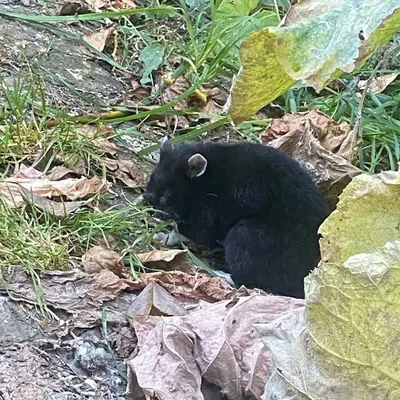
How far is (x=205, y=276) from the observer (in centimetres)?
355

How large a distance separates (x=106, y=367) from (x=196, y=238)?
1.47m

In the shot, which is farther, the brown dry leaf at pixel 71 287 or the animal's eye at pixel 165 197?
the animal's eye at pixel 165 197

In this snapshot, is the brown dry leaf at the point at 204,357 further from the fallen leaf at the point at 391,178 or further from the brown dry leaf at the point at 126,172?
the brown dry leaf at the point at 126,172

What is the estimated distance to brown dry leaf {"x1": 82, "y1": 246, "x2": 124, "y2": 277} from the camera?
10.9 feet

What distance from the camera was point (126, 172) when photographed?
14.0 feet

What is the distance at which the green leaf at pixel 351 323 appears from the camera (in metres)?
1.61

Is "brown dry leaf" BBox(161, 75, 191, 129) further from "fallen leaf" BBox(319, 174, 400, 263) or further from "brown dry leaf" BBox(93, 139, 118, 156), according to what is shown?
"fallen leaf" BBox(319, 174, 400, 263)

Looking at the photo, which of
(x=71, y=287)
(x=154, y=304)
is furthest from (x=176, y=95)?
(x=154, y=304)

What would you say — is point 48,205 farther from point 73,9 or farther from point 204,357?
point 73,9

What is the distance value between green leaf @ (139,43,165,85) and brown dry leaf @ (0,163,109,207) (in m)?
1.15

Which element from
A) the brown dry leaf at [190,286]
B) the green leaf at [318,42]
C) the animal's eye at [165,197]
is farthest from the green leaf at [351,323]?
the animal's eye at [165,197]

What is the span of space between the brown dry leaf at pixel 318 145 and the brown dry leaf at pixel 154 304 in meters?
1.38

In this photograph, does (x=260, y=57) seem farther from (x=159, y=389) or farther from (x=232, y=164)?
(x=232, y=164)

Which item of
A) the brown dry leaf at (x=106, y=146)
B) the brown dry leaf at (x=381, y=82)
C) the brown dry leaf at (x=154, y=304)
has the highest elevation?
the brown dry leaf at (x=154, y=304)
